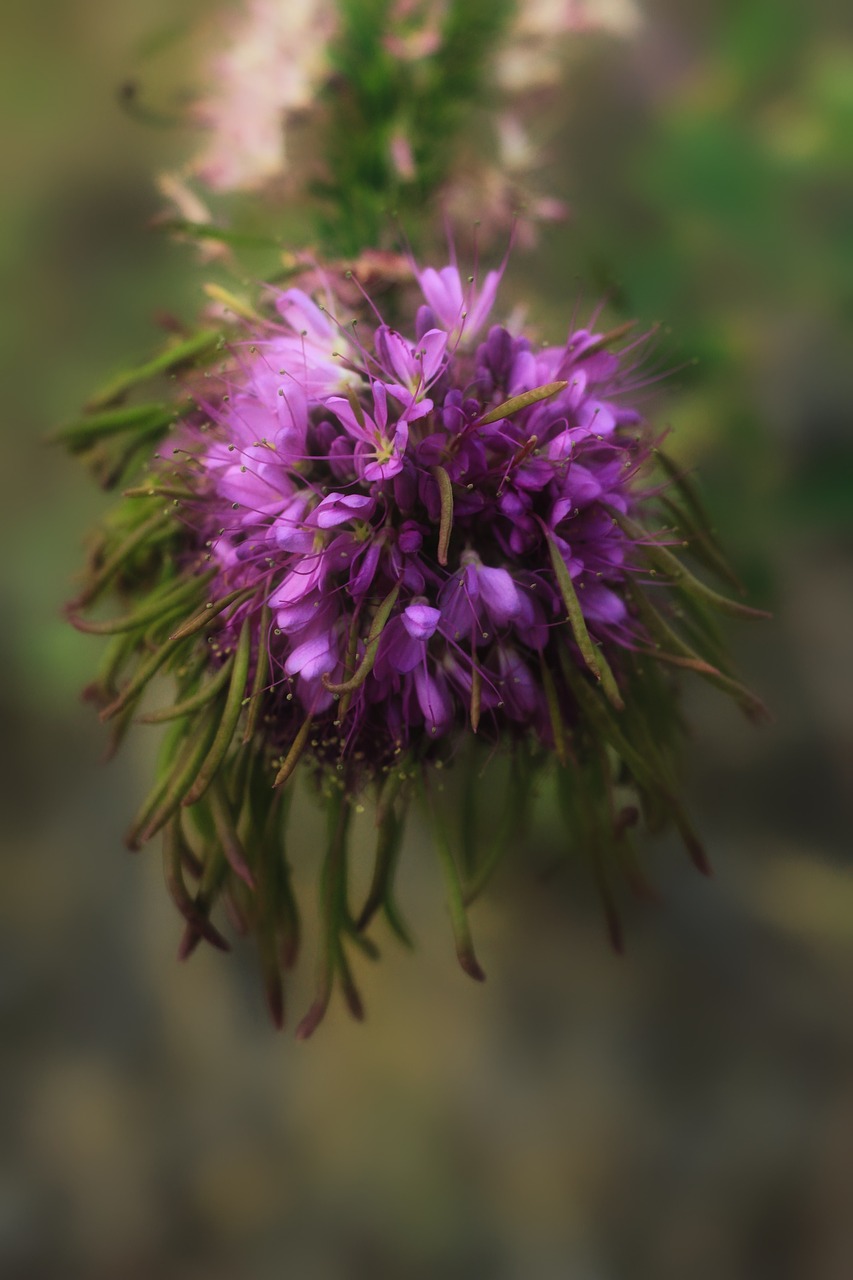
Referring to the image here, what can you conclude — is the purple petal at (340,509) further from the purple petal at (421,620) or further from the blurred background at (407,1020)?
the blurred background at (407,1020)

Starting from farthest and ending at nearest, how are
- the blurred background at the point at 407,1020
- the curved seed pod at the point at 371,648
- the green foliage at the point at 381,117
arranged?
the blurred background at the point at 407,1020, the green foliage at the point at 381,117, the curved seed pod at the point at 371,648

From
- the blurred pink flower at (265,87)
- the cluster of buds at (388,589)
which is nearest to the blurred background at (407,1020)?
the blurred pink flower at (265,87)

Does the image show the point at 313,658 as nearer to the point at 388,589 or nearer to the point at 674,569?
the point at 388,589

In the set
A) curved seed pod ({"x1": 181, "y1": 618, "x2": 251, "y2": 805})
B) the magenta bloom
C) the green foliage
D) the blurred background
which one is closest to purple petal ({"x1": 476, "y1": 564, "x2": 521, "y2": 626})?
the magenta bloom

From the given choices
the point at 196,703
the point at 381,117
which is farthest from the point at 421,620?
the point at 381,117

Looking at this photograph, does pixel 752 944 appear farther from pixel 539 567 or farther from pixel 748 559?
pixel 539 567
